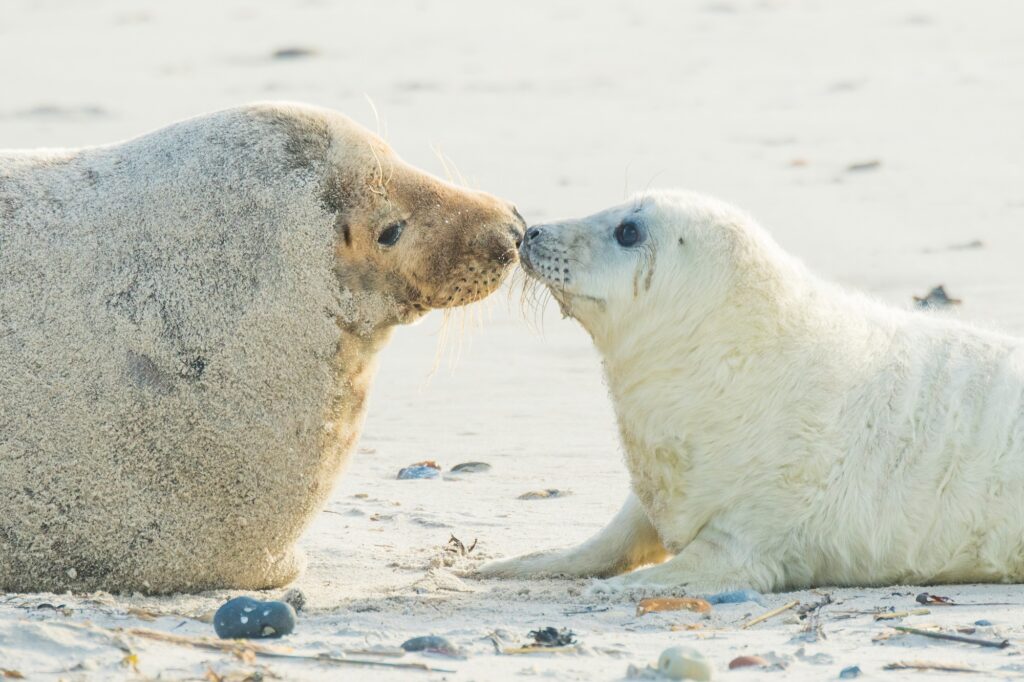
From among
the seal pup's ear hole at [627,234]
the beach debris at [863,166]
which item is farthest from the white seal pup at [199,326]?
the beach debris at [863,166]

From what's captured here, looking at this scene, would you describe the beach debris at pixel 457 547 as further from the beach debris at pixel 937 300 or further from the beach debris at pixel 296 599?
the beach debris at pixel 937 300

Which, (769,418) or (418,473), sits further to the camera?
(418,473)

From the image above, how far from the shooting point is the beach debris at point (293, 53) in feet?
44.4

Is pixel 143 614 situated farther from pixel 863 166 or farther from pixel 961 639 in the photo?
pixel 863 166

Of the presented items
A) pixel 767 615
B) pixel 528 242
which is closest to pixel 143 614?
pixel 767 615

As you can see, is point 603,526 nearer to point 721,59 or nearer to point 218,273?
point 218,273

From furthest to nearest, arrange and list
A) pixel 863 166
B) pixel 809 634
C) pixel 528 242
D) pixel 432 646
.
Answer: pixel 863 166 → pixel 528 242 → pixel 809 634 → pixel 432 646

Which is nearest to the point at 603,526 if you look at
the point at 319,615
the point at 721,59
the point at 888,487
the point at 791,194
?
the point at 888,487

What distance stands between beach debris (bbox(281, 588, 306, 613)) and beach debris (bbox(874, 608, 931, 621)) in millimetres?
1387

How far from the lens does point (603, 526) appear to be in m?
6.22

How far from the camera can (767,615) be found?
186 inches

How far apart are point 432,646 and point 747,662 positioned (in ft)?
2.19

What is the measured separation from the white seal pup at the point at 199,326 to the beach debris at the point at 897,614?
1.33 meters

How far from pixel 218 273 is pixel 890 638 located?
1.85 meters
